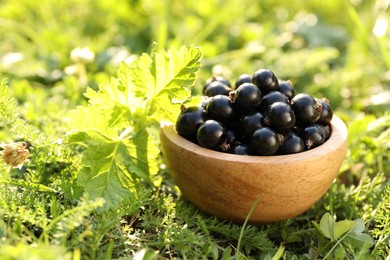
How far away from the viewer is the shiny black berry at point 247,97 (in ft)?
4.52

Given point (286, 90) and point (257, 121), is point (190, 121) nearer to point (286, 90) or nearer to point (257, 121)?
point (257, 121)

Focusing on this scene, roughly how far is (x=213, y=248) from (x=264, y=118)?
0.37m

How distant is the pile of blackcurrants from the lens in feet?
4.37

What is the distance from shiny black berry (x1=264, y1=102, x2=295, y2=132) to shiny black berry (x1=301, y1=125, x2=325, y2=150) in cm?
6

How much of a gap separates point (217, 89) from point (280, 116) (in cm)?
26

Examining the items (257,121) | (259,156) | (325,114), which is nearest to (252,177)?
(259,156)

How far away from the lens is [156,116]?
149cm

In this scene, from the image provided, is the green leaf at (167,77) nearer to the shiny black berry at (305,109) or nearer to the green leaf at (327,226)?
the shiny black berry at (305,109)

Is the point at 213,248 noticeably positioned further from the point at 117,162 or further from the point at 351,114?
the point at 351,114

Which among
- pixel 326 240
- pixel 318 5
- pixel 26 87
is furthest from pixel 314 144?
pixel 318 5

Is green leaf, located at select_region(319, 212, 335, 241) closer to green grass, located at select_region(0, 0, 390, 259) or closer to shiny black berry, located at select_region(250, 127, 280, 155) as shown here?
green grass, located at select_region(0, 0, 390, 259)

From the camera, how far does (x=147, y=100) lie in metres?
1.47

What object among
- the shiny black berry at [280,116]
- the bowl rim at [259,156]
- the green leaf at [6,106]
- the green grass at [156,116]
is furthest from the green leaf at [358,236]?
the green leaf at [6,106]

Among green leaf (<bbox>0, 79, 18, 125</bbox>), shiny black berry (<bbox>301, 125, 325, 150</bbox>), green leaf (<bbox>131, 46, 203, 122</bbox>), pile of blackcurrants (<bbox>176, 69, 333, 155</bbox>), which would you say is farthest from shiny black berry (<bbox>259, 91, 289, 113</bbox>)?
green leaf (<bbox>0, 79, 18, 125</bbox>)
